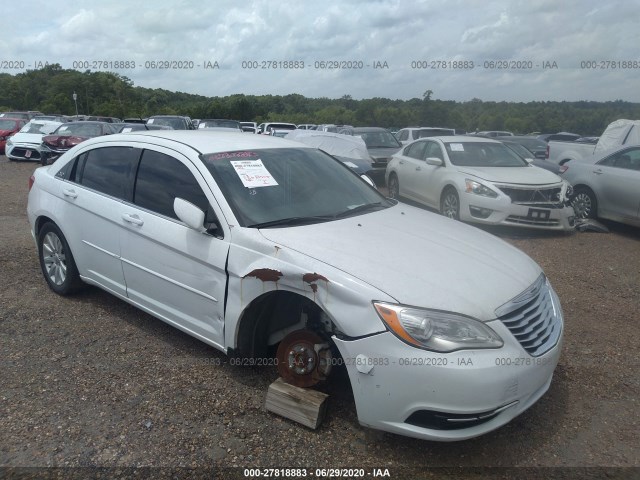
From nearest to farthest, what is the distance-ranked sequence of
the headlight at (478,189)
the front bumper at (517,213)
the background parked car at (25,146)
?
the front bumper at (517,213), the headlight at (478,189), the background parked car at (25,146)

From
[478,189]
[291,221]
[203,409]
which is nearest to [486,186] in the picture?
[478,189]

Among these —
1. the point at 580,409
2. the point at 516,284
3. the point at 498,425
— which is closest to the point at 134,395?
the point at 498,425

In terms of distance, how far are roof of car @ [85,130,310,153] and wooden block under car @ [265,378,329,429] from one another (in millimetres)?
1802

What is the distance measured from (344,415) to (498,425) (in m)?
0.94

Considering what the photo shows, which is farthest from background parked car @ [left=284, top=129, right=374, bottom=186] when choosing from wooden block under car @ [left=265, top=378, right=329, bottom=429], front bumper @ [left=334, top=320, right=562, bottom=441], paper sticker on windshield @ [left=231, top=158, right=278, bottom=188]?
front bumper @ [left=334, top=320, right=562, bottom=441]

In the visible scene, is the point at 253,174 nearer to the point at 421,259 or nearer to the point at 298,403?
the point at 421,259

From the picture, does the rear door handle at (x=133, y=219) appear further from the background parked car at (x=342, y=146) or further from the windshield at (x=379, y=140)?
the windshield at (x=379, y=140)

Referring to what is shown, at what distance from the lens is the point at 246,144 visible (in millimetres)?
4344

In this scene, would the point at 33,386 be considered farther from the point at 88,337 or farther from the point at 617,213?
the point at 617,213

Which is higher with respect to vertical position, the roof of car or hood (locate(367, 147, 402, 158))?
the roof of car

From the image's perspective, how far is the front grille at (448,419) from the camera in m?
2.81

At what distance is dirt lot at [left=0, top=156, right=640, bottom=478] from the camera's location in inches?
118

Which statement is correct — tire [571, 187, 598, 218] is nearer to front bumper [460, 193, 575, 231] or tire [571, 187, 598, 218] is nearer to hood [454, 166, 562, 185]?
hood [454, 166, 562, 185]

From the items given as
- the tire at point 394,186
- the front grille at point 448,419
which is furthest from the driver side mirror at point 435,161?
the front grille at point 448,419
